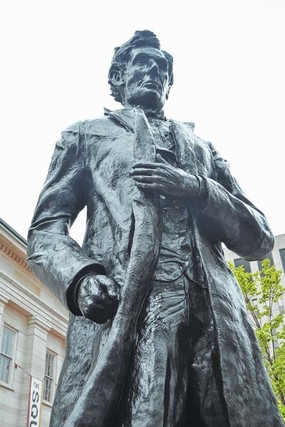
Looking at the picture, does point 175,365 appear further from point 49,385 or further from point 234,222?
point 49,385

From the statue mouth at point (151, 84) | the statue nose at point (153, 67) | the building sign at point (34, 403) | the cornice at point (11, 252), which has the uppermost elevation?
the cornice at point (11, 252)

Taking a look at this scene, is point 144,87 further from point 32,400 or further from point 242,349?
point 32,400

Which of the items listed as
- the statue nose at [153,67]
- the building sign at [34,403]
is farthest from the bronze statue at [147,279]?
the building sign at [34,403]

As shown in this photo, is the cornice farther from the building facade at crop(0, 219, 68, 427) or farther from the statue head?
the statue head

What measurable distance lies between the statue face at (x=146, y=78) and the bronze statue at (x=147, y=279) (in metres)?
0.26

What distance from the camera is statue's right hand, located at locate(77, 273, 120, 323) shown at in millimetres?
A: 2074

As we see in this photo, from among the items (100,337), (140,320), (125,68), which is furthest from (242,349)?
(125,68)

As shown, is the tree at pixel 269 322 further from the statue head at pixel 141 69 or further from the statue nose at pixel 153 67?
the statue nose at pixel 153 67

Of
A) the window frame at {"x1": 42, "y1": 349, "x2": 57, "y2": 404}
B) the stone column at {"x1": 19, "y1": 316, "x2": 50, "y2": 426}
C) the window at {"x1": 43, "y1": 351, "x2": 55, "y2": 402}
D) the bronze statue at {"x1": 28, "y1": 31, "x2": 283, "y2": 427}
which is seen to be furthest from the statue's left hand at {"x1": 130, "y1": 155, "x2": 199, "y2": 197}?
the window at {"x1": 43, "y1": 351, "x2": 55, "y2": 402}

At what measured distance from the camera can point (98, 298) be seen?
207 cm

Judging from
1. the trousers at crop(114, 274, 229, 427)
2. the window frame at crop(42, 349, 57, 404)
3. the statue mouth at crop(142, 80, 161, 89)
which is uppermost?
the window frame at crop(42, 349, 57, 404)

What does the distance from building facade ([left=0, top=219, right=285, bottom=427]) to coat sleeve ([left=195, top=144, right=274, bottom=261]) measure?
1765 cm

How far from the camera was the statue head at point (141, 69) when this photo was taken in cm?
322

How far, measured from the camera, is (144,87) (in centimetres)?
321
